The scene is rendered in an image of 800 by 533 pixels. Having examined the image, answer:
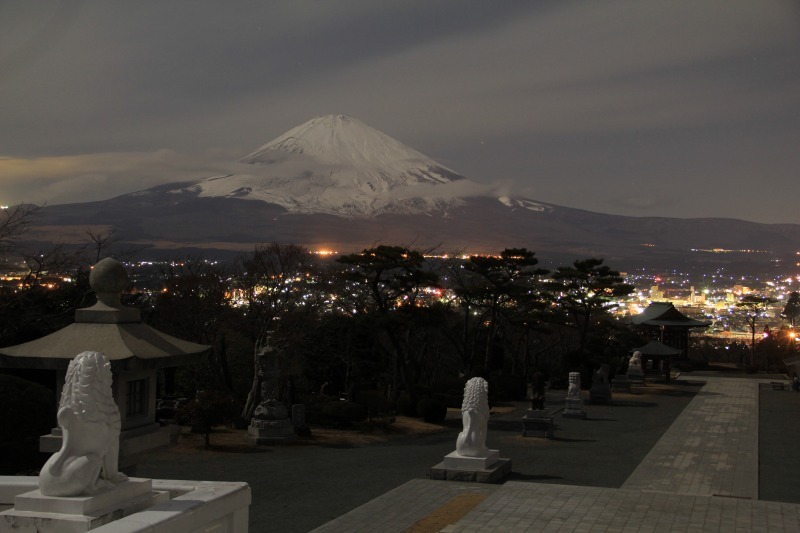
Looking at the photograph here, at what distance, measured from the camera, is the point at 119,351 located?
8961mm

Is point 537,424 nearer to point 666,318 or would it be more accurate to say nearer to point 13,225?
point 13,225

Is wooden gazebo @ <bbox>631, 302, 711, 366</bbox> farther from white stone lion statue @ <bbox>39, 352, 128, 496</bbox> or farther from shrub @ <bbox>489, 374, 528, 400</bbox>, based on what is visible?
white stone lion statue @ <bbox>39, 352, 128, 496</bbox>

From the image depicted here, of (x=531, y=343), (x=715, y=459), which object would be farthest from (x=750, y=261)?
(x=715, y=459)

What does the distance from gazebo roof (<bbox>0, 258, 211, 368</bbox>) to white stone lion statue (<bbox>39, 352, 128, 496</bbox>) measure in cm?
315

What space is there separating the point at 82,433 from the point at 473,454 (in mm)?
9827

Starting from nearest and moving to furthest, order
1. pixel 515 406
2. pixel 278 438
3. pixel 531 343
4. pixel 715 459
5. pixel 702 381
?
pixel 715 459 → pixel 278 438 → pixel 515 406 → pixel 702 381 → pixel 531 343

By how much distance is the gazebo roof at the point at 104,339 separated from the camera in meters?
9.00

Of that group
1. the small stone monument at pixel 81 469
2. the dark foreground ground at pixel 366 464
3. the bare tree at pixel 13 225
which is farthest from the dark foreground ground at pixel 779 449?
the bare tree at pixel 13 225

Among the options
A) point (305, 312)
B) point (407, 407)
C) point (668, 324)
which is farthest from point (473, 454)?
point (668, 324)

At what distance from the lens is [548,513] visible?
38.0ft

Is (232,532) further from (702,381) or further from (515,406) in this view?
(702,381)

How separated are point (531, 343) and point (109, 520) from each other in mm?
46609

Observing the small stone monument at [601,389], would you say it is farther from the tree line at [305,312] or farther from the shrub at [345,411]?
the shrub at [345,411]

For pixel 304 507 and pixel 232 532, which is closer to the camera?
pixel 232 532
